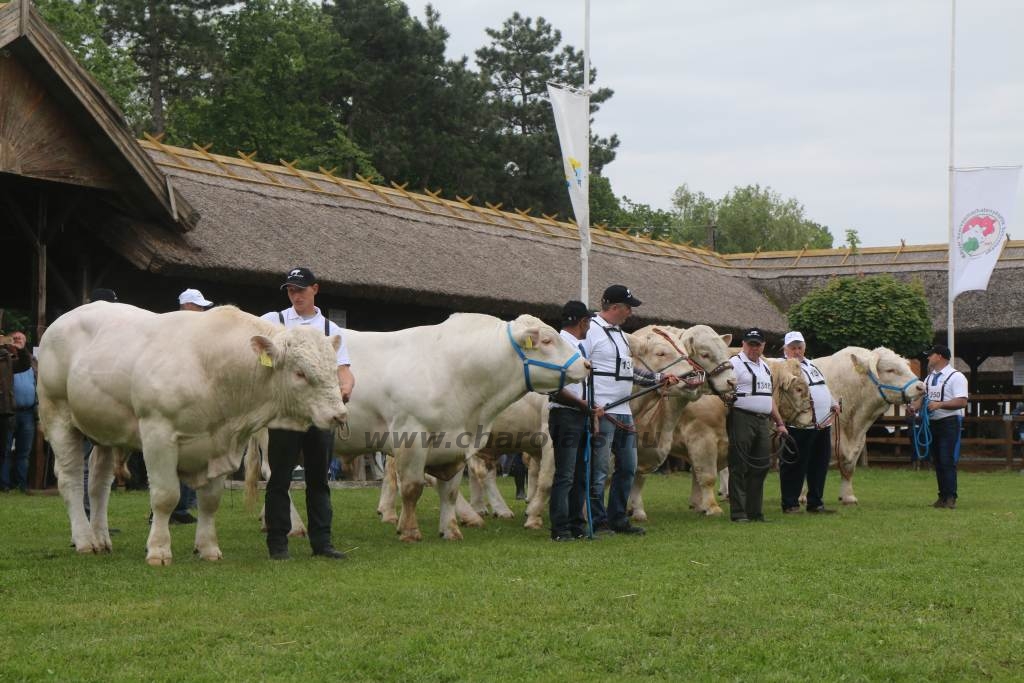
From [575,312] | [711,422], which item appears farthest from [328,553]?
[711,422]

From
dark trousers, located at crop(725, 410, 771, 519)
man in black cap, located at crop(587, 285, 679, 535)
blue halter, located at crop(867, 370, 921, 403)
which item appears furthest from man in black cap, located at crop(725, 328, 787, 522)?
blue halter, located at crop(867, 370, 921, 403)

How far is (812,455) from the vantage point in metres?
14.6

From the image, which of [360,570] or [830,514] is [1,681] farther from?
[830,514]

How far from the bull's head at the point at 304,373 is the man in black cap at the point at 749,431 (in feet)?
16.9

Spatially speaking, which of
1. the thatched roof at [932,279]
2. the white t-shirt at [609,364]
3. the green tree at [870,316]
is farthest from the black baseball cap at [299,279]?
the thatched roof at [932,279]

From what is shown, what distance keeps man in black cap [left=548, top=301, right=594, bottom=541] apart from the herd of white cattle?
1.14 ft

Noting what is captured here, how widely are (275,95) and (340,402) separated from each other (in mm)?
41805

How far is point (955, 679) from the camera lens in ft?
19.1

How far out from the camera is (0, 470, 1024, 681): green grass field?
236 inches

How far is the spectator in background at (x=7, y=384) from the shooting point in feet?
54.6

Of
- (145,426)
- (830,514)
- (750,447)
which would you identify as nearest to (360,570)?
(145,426)

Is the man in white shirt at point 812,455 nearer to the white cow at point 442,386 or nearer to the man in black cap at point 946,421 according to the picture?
the man in black cap at point 946,421

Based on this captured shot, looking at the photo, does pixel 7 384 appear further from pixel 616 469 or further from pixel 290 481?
pixel 616 469

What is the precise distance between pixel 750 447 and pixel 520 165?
3961 cm
